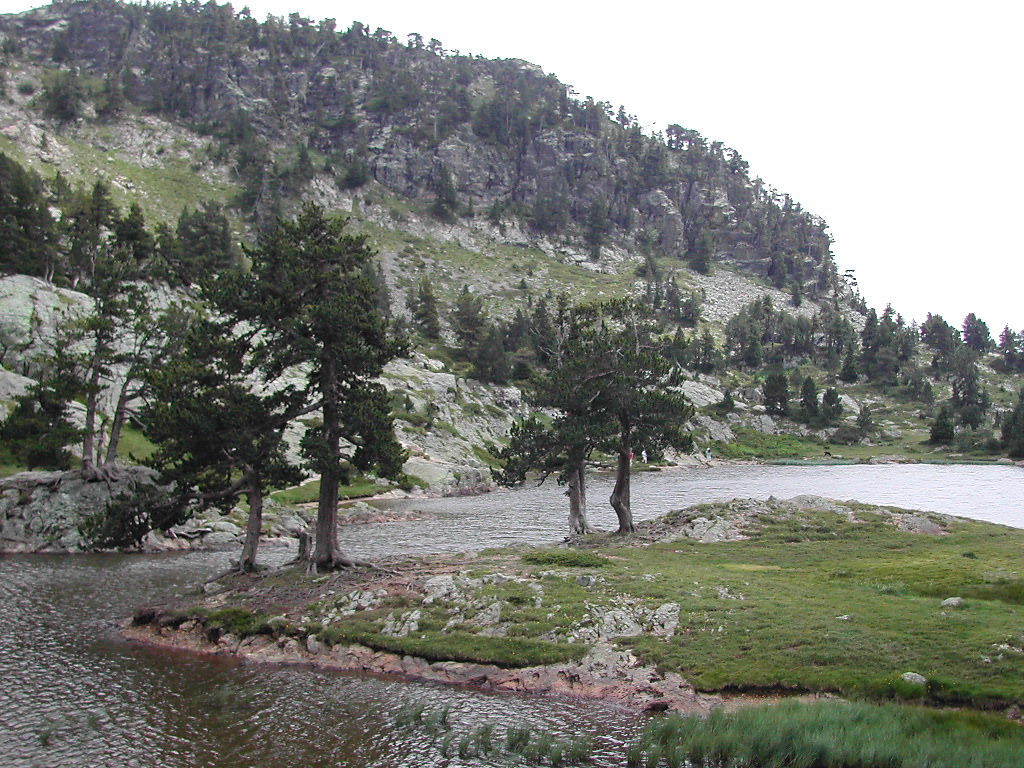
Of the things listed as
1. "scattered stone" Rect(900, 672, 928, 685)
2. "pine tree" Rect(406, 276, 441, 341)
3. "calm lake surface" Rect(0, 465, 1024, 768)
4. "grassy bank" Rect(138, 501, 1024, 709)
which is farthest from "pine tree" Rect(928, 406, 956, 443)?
"calm lake surface" Rect(0, 465, 1024, 768)

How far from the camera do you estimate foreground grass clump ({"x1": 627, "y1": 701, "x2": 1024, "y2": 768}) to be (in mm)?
14195

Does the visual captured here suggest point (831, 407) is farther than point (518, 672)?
Yes

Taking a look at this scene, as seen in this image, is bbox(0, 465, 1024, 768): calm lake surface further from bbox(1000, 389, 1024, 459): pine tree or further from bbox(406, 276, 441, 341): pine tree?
bbox(1000, 389, 1024, 459): pine tree

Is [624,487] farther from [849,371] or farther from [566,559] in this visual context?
[849,371]

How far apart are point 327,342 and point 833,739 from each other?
87.2 ft

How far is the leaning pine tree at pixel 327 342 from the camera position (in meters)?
31.8

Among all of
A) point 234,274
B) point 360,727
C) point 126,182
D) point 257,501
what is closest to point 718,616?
point 360,727

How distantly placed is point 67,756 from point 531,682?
12.6 m

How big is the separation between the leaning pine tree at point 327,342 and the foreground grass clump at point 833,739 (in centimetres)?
1970

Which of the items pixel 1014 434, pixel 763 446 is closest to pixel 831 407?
pixel 763 446

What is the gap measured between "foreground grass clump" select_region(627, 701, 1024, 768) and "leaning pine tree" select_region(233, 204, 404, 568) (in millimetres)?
19700

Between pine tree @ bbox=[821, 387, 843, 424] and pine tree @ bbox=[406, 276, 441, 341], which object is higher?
pine tree @ bbox=[406, 276, 441, 341]

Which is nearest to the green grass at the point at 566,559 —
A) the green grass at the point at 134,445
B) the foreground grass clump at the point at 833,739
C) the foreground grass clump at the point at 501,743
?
the foreground grass clump at the point at 501,743

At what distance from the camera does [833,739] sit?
592 inches
